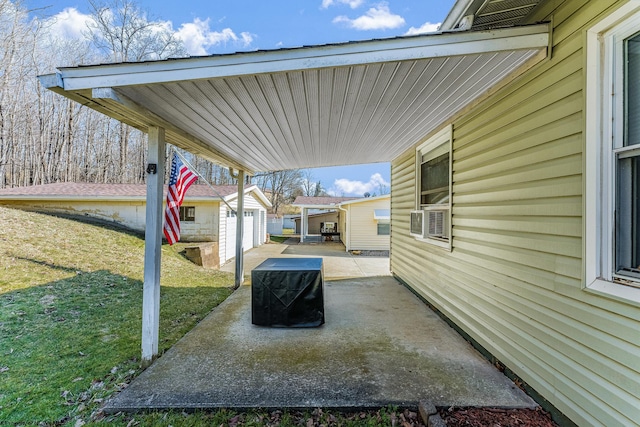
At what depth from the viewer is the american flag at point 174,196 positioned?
338 cm

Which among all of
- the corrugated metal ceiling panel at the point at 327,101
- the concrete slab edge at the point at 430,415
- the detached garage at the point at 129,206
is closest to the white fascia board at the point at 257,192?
the detached garage at the point at 129,206

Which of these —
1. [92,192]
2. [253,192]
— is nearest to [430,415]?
[92,192]

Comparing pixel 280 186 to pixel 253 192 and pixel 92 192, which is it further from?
pixel 92 192

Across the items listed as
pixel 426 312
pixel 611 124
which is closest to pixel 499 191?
pixel 611 124

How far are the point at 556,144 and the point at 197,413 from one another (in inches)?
130

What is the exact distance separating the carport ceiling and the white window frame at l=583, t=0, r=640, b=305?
19.3 inches

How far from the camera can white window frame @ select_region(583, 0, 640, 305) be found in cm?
176

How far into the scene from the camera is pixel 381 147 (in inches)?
217

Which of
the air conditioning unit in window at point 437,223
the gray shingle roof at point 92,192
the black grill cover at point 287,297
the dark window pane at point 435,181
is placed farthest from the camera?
the gray shingle roof at point 92,192

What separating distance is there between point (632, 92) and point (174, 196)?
3.89 m

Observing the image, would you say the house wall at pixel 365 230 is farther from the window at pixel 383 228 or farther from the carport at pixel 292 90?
the carport at pixel 292 90

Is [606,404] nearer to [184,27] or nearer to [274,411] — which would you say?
[274,411]

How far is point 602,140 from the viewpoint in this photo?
180cm

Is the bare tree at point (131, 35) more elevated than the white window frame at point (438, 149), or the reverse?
the bare tree at point (131, 35)
